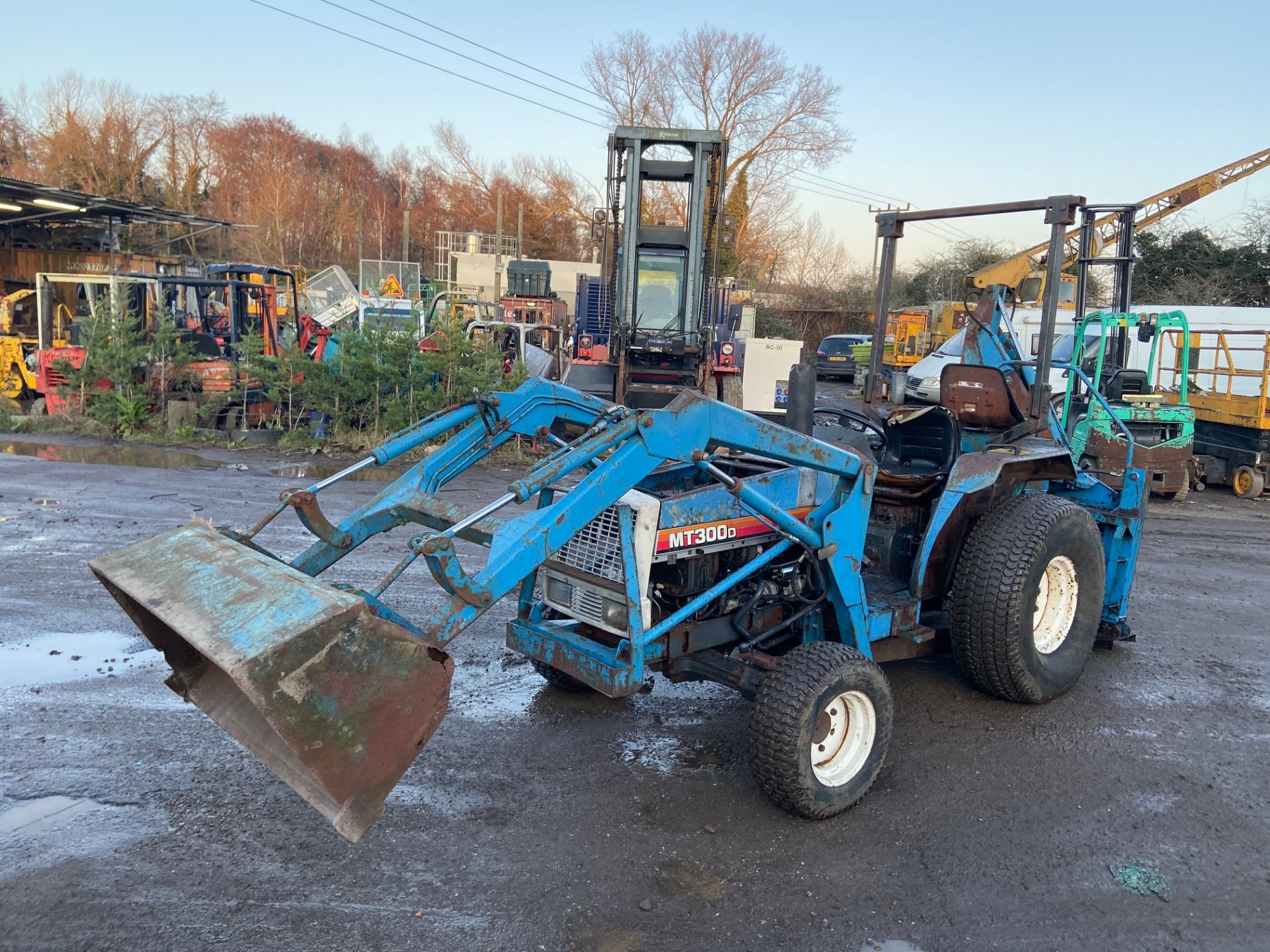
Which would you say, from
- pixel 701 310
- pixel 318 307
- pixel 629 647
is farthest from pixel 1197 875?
pixel 318 307

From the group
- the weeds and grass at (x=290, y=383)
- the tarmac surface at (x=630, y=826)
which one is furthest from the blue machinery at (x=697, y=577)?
the weeds and grass at (x=290, y=383)

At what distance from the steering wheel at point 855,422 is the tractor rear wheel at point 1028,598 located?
80cm

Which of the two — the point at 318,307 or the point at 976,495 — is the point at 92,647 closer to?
the point at 976,495

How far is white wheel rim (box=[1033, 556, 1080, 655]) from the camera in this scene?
5105 millimetres

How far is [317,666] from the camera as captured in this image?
2674mm

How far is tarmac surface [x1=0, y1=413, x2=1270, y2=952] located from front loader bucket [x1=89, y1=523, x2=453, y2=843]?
0.60 m

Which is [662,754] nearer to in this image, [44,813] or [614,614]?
[614,614]

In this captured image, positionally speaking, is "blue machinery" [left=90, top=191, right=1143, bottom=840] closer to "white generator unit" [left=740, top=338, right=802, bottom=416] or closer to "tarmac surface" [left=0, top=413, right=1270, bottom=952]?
"tarmac surface" [left=0, top=413, right=1270, bottom=952]

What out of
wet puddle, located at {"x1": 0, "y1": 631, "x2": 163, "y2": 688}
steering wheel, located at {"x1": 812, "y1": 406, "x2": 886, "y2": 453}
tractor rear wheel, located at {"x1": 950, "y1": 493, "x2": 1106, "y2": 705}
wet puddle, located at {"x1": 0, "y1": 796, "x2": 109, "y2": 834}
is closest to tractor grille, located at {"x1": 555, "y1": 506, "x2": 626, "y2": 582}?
steering wheel, located at {"x1": 812, "y1": 406, "x2": 886, "y2": 453}

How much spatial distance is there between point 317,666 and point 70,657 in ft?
11.0

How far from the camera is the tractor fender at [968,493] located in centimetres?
459

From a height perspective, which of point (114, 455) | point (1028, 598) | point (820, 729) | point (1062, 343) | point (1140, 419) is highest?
point (1062, 343)

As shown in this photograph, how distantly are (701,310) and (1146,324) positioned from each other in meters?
5.87

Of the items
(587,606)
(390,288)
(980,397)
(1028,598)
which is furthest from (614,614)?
(390,288)
